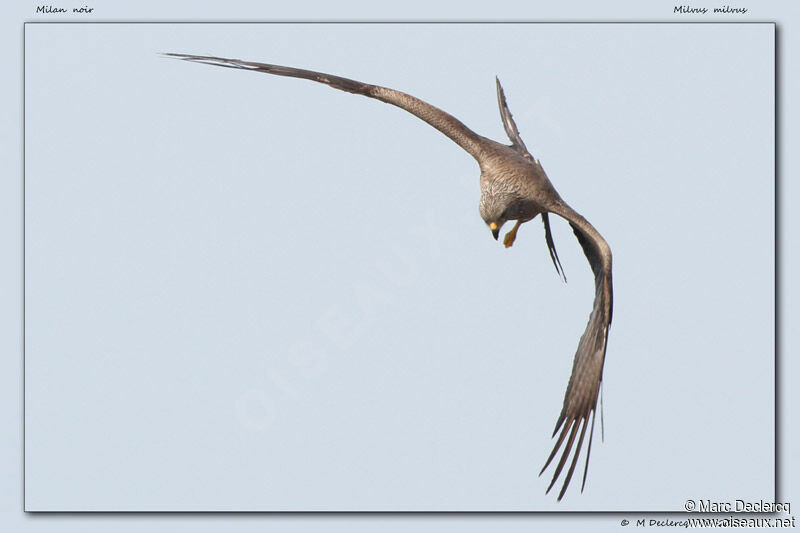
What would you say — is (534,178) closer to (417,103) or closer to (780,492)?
(417,103)

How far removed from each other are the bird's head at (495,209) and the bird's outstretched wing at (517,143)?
48 centimetres

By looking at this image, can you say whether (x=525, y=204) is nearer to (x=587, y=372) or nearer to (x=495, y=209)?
(x=495, y=209)

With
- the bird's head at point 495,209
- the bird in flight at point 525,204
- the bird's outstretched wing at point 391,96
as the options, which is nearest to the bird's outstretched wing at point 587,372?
the bird in flight at point 525,204

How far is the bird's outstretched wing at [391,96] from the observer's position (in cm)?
758

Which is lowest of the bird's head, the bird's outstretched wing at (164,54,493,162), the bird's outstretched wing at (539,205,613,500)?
the bird's outstretched wing at (539,205,613,500)

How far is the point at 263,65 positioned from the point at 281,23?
12.1 inches

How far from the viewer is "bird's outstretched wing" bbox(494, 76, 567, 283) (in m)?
8.17

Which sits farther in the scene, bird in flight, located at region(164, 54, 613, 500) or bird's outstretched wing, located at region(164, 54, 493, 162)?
bird's outstretched wing, located at region(164, 54, 493, 162)

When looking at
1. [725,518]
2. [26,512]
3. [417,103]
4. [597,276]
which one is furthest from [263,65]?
[725,518]

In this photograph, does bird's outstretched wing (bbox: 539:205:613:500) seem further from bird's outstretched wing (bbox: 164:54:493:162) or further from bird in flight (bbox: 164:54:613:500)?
bird's outstretched wing (bbox: 164:54:493:162)

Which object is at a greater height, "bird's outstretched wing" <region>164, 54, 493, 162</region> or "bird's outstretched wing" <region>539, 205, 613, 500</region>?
"bird's outstretched wing" <region>164, 54, 493, 162</region>

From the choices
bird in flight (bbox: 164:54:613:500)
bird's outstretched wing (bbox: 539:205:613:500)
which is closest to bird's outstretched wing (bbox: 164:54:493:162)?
bird in flight (bbox: 164:54:613:500)

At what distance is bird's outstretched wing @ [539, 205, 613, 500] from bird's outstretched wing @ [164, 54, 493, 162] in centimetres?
95

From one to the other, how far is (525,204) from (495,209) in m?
0.21
